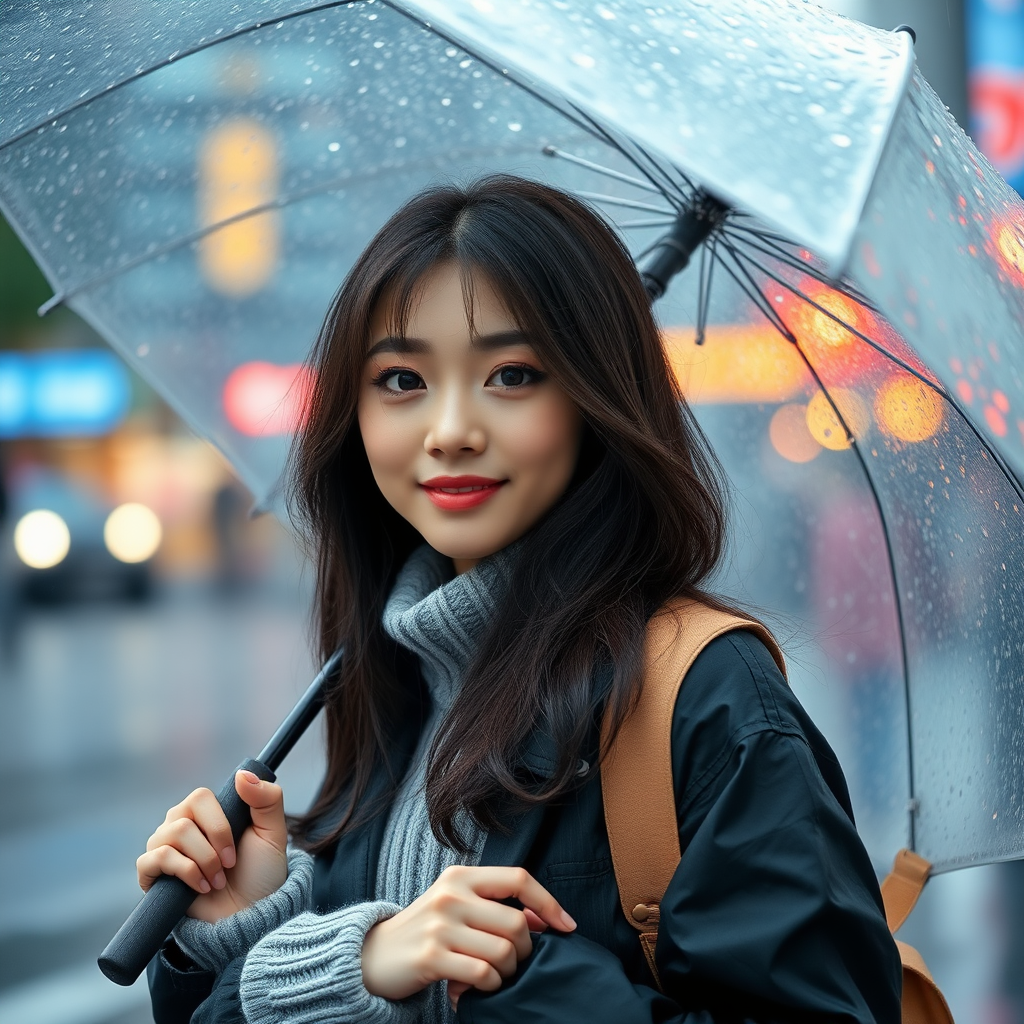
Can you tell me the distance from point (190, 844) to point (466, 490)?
70 centimetres

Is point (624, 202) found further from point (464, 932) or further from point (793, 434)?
point (464, 932)

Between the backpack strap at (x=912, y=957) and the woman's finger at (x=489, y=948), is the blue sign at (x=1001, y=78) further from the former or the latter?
the woman's finger at (x=489, y=948)

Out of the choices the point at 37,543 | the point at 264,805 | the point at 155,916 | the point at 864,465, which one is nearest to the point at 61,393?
the point at 37,543

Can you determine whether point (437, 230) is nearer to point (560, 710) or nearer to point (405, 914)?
point (560, 710)

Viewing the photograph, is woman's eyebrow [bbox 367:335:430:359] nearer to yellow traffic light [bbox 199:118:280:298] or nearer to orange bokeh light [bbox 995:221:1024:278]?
orange bokeh light [bbox 995:221:1024:278]

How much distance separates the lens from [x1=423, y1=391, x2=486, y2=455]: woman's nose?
2072 millimetres

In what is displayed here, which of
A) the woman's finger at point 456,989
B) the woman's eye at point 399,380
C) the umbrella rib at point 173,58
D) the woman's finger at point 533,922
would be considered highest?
the umbrella rib at point 173,58

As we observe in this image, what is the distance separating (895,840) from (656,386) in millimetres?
1240

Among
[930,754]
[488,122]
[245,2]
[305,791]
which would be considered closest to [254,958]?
[930,754]

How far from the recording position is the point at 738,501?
331 centimetres

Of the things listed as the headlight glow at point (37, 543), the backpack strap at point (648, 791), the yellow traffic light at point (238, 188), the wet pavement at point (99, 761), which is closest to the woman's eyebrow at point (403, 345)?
the backpack strap at point (648, 791)

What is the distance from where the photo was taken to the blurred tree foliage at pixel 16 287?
25.5 m

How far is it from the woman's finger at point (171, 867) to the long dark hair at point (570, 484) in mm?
290

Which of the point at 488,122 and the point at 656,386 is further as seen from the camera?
the point at 488,122
